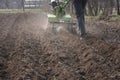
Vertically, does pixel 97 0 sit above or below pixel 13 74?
above

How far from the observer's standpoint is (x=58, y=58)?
8.59m

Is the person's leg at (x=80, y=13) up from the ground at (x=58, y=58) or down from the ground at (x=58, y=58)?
up

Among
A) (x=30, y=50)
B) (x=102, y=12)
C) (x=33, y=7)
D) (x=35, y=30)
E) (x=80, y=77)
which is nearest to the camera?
(x=80, y=77)

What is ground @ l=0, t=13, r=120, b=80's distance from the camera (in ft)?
23.1

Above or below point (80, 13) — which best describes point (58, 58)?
below

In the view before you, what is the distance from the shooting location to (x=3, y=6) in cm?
3897

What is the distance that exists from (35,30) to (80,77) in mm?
8192

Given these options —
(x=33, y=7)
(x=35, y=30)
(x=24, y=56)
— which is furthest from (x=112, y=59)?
(x=33, y=7)

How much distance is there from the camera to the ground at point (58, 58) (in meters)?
7.04

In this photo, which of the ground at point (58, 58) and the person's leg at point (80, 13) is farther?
the person's leg at point (80, 13)

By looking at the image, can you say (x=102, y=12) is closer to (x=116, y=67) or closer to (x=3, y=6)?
(x=116, y=67)

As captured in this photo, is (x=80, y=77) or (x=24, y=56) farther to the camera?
(x=24, y=56)

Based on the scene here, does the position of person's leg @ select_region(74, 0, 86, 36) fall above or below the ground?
above

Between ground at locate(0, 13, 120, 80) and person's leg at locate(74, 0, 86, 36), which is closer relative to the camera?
ground at locate(0, 13, 120, 80)
